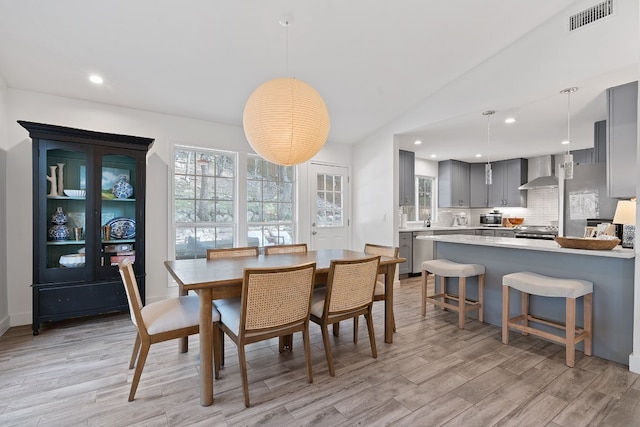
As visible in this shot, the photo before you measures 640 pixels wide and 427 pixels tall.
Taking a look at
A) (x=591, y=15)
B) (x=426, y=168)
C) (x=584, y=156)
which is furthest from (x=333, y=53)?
(x=584, y=156)

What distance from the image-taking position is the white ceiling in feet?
8.09

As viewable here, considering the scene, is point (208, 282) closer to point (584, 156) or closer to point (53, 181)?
point (53, 181)

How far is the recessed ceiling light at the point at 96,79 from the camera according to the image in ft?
9.95

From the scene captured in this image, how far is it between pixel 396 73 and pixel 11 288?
15.5 feet

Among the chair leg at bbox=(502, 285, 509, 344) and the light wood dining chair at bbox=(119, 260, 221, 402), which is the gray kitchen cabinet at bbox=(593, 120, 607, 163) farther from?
the light wood dining chair at bbox=(119, 260, 221, 402)

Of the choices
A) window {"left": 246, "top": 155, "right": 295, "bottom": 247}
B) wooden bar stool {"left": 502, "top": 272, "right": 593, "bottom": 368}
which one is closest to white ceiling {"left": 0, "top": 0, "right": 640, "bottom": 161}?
window {"left": 246, "top": 155, "right": 295, "bottom": 247}

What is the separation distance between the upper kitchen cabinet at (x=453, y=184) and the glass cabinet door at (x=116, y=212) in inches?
234

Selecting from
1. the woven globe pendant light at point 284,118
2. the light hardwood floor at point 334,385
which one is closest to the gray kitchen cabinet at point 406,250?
the light hardwood floor at point 334,385

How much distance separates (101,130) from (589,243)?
16.3ft

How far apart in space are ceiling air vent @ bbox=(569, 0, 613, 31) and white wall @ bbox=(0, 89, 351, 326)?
3.83m

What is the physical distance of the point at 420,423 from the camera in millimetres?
1737

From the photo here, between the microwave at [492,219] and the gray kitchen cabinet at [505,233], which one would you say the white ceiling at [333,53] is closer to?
the gray kitchen cabinet at [505,233]

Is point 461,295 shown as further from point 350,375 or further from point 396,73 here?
point 396,73

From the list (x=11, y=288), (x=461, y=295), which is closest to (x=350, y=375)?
(x=461, y=295)
